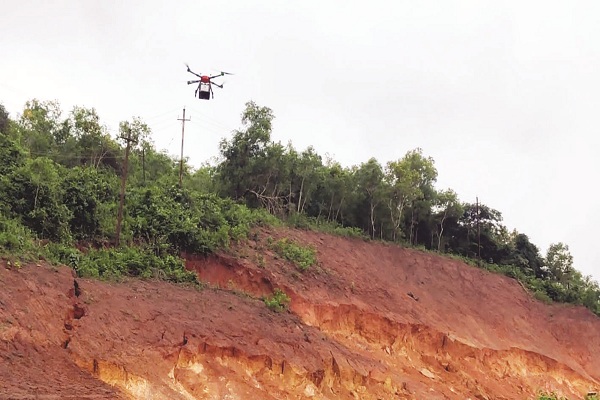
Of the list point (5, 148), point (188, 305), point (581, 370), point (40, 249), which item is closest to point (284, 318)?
point (188, 305)

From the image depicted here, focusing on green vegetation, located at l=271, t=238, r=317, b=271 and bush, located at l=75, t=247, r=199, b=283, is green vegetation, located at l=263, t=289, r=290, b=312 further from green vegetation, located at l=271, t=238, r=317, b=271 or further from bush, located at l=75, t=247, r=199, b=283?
green vegetation, located at l=271, t=238, r=317, b=271

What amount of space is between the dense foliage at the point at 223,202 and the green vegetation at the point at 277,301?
2911mm

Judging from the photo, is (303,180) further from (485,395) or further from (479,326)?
(485,395)

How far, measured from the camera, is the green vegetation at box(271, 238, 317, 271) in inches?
1024

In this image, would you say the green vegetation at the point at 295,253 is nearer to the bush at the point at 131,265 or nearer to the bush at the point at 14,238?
the bush at the point at 131,265

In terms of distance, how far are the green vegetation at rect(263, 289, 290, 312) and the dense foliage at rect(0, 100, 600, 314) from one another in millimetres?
2911

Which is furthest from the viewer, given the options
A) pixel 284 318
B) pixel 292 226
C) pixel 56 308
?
pixel 292 226

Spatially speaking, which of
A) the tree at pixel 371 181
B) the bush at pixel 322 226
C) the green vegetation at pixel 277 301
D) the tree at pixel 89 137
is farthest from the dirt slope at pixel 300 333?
the tree at pixel 89 137

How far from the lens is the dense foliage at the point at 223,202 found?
2022cm

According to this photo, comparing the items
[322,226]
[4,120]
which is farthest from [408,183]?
[4,120]

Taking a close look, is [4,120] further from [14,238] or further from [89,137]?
[14,238]

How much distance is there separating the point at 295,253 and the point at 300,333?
6.02 metres

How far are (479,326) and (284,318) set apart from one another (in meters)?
11.8

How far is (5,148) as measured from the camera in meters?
21.8
